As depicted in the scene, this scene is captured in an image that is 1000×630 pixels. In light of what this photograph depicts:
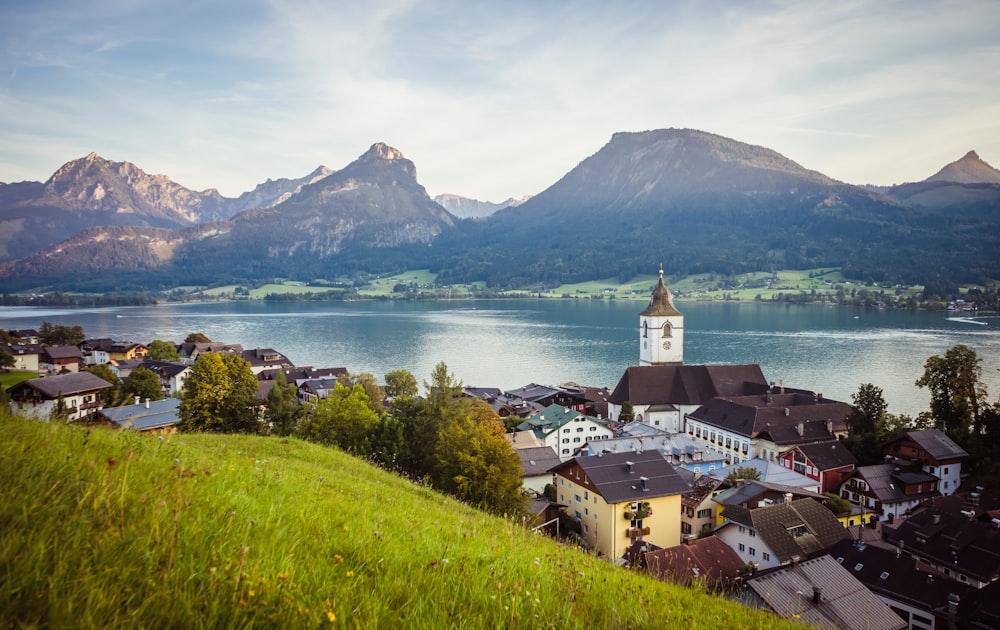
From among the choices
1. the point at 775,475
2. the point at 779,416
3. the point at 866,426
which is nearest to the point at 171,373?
the point at 775,475

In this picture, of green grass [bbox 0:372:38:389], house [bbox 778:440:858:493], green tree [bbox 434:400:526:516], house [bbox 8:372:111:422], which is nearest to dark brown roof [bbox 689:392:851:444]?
house [bbox 778:440:858:493]

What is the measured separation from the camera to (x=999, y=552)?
72.1 ft

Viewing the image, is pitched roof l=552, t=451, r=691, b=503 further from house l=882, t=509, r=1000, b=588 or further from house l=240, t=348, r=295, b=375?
house l=240, t=348, r=295, b=375

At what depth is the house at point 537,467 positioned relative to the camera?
33.2m

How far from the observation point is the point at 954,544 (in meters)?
23.2

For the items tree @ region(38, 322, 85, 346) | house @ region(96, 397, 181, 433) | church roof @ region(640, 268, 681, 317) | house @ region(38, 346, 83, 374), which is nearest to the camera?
house @ region(96, 397, 181, 433)

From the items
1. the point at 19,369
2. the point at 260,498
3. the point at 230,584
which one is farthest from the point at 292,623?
the point at 19,369

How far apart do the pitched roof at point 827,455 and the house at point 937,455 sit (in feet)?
10.2

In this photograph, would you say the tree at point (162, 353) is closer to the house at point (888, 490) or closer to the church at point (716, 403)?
the church at point (716, 403)

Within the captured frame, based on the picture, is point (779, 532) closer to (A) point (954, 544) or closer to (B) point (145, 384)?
(A) point (954, 544)

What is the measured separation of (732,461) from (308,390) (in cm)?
4205

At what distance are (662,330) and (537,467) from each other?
27.7 meters

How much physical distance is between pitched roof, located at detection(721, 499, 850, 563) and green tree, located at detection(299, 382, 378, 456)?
1797 cm

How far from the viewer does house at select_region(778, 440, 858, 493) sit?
34.8m
